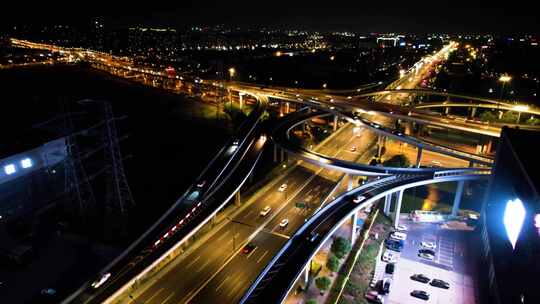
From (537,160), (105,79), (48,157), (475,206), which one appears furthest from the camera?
(105,79)

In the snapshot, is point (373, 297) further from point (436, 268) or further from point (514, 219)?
point (514, 219)

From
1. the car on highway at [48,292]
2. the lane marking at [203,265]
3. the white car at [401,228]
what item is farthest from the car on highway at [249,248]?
the white car at [401,228]

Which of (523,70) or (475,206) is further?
(523,70)

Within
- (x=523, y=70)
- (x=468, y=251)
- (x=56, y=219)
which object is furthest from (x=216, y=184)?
(x=523, y=70)

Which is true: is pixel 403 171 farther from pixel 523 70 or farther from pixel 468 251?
pixel 523 70

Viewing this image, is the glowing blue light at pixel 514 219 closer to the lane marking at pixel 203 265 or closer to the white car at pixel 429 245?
the white car at pixel 429 245

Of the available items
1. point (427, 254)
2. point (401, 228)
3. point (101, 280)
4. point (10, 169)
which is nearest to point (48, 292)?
point (101, 280)
